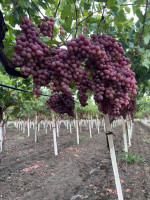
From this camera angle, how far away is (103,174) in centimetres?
649

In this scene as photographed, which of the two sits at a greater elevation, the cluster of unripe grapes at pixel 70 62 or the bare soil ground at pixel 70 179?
the cluster of unripe grapes at pixel 70 62

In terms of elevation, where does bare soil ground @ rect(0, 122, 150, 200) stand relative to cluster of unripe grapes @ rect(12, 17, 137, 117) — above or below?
below

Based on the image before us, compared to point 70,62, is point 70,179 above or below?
below

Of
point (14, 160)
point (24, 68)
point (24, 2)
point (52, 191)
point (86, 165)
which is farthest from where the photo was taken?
point (14, 160)

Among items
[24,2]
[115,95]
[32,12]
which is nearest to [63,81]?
[115,95]

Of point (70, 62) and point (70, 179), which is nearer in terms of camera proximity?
point (70, 62)

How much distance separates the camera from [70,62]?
1.49 m

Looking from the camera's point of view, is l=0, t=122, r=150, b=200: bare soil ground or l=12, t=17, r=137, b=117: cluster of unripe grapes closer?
l=12, t=17, r=137, b=117: cluster of unripe grapes

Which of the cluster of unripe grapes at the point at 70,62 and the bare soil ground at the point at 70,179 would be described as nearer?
the cluster of unripe grapes at the point at 70,62

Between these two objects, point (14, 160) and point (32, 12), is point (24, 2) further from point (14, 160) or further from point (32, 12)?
point (14, 160)

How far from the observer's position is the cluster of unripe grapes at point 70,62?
144 cm

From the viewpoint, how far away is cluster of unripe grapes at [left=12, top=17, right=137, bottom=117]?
56.7 inches

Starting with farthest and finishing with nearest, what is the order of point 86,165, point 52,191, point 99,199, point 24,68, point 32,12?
point 86,165 → point 52,191 → point 99,199 → point 32,12 → point 24,68

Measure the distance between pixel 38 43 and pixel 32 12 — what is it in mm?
923
